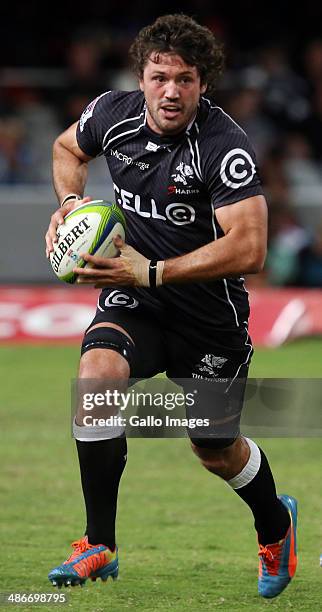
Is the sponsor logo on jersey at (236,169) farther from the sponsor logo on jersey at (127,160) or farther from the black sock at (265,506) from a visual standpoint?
the black sock at (265,506)

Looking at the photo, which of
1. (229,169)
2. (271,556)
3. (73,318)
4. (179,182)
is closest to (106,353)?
(179,182)

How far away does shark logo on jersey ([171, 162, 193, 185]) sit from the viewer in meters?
5.61

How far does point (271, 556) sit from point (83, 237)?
180cm

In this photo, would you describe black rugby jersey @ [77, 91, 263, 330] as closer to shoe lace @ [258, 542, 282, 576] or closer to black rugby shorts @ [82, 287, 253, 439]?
black rugby shorts @ [82, 287, 253, 439]

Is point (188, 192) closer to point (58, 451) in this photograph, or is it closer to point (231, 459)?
point (231, 459)

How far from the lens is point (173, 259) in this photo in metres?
5.54

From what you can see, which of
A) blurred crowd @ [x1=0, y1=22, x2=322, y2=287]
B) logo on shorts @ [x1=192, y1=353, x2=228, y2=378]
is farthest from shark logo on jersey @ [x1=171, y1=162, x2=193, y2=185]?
blurred crowd @ [x1=0, y1=22, x2=322, y2=287]

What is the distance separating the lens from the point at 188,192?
563 cm

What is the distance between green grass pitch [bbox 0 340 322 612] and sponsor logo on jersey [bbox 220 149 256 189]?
74.5 inches

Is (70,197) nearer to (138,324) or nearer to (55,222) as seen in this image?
(55,222)

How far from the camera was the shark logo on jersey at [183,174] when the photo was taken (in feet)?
18.4

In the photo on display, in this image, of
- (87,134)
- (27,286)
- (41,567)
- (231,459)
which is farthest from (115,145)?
(27,286)

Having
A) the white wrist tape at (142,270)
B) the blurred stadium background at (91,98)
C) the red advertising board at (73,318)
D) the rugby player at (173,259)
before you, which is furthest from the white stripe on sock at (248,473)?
the blurred stadium background at (91,98)

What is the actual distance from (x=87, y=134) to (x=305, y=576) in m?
2.46
